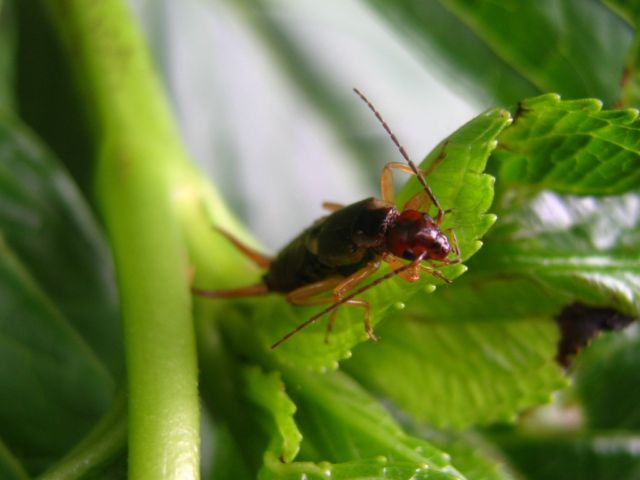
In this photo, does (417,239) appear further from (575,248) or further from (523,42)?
(523,42)

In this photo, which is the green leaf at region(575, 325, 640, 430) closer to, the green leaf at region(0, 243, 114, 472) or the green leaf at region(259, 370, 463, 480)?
the green leaf at region(259, 370, 463, 480)

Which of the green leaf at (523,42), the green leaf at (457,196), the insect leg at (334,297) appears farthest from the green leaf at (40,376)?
the green leaf at (523,42)

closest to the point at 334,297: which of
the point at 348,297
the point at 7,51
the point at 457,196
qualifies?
the point at 348,297

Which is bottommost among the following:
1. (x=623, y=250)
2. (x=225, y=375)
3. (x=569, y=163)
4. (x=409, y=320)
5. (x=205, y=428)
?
(x=205, y=428)

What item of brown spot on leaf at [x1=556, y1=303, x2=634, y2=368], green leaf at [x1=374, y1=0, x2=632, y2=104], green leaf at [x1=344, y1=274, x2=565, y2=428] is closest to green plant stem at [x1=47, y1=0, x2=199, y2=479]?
green leaf at [x1=344, y1=274, x2=565, y2=428]

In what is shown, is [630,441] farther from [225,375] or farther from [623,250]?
[225,375]

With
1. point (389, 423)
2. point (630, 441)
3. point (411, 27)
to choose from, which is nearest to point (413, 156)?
point (411, 27)
